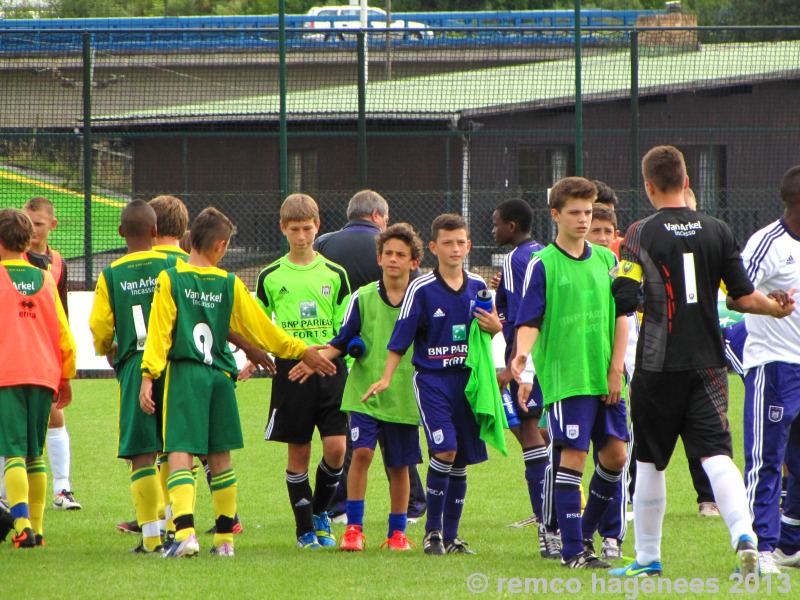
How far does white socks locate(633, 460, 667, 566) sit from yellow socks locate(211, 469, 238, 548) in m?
2.20

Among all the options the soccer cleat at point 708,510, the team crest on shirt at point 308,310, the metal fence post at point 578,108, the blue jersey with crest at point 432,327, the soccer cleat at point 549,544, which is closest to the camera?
the soccer cleat at point 549,544

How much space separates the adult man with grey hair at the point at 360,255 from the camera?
7781 millimetres

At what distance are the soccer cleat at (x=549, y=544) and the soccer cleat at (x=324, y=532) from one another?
127 cm

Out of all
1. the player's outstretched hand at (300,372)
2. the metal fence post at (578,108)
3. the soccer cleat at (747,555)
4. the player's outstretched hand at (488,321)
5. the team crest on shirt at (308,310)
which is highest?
the metal fence post at (578,108)

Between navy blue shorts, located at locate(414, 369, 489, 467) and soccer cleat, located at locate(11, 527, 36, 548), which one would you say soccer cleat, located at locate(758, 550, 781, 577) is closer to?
navy blue shorts, located at locate(414, 369, 489, 467)

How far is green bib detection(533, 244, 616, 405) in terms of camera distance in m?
5.71

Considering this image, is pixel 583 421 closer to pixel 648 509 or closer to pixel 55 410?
pixel 648 509

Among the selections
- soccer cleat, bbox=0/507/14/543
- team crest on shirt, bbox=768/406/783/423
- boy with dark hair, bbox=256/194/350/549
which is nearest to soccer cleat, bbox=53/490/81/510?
soccer cleat, bbox=0/507/14/543

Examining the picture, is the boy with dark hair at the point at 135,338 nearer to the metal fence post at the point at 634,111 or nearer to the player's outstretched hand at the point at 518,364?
the player's outstretched hand at the point at 518,364

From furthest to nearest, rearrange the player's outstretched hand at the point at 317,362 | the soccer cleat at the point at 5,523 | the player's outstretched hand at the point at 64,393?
the player's outstretched hand at the point at 64,393
the soccer cleat at the point at 5,523
the player's outstretched hand at the point at 317,362

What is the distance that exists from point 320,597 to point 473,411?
57.9 inches

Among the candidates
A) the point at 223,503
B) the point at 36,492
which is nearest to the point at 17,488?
the point at 36,492

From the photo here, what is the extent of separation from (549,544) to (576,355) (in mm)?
1148

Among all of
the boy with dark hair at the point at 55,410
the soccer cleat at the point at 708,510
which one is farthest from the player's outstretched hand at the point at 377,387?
the boy with dark hair at the point at 55,410
